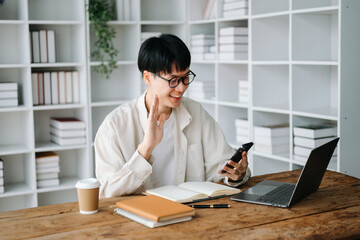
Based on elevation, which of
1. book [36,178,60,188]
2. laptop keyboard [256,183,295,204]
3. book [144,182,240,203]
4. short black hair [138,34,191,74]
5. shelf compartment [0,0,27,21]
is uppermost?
shelf compartment [0,0,27,21]

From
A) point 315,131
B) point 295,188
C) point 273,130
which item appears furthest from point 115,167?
point 273,130

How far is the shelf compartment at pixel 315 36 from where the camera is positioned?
357 centimetres

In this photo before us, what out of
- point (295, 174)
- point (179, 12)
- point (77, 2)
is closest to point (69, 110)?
point (77, 2)

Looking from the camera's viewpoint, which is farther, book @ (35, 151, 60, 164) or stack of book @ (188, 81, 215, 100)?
stack of book @ (188, 81, 215, 100)

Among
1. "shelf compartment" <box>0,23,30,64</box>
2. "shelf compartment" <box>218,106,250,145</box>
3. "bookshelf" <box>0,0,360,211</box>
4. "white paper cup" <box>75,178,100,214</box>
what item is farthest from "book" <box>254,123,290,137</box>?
"white paper cup" <box>75,178,100,214</box>

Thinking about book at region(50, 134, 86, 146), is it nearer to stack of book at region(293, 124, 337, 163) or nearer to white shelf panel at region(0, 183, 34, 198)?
white shelf panel at region(0, 183, 34, 198)

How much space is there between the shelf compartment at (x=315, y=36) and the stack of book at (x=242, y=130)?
78 cm

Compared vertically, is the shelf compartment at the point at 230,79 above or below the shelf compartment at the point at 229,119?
above

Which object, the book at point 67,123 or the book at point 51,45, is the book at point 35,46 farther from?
the book at point 67,123

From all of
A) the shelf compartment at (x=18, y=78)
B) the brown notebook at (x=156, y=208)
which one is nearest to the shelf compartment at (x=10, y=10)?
the shelf compartment at (x=18, y=78)

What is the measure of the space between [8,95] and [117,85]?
1.07 meters

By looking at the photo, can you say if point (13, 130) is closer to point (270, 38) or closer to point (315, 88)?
point (270, 38)

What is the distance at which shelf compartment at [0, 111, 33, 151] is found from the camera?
423 cm

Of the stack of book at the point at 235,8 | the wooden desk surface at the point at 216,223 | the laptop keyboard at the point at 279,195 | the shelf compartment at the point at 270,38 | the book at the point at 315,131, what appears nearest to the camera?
the wooden desk surface at the point at 216,223
